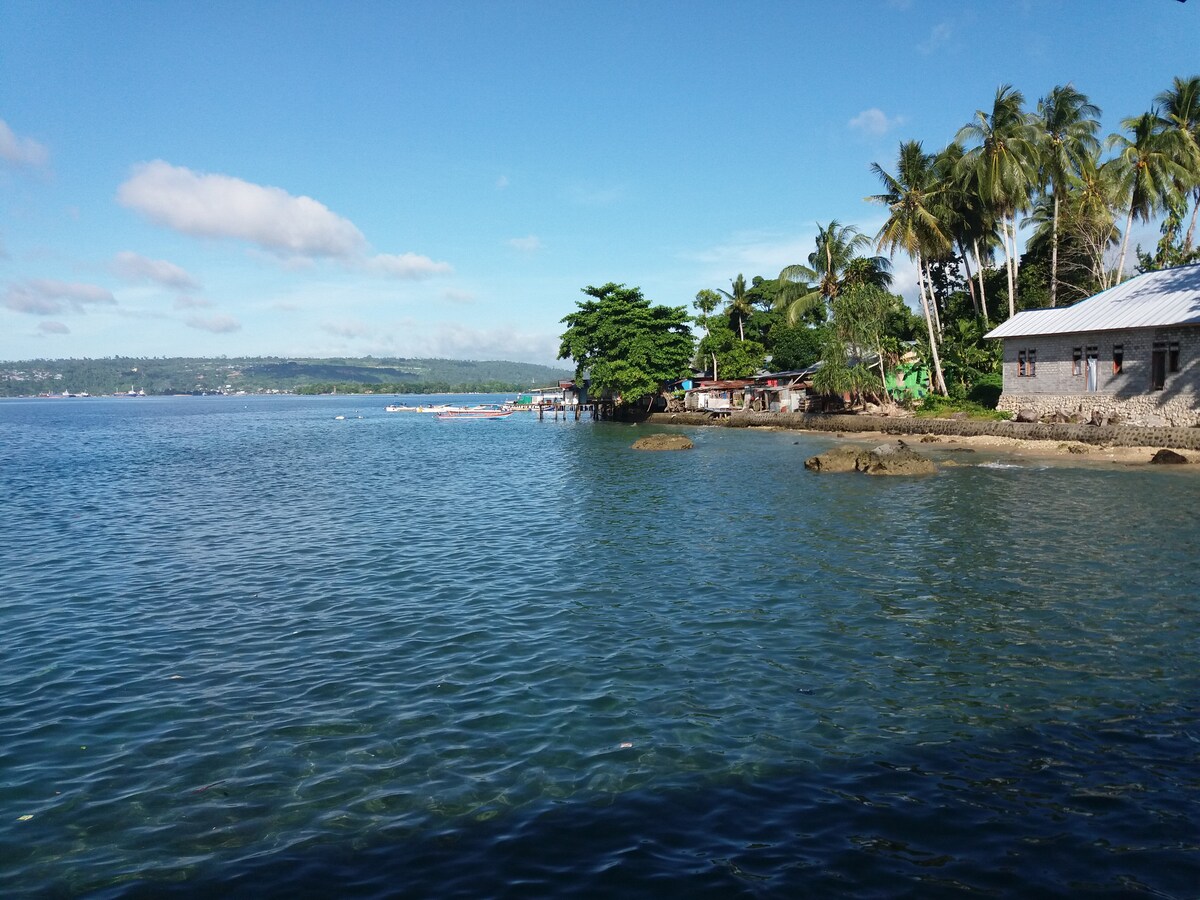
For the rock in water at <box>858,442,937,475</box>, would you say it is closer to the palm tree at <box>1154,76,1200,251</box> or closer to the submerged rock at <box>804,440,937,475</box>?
the submerged rock at <box>804,440,937,475</box>

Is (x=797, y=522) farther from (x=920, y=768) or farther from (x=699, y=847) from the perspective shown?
(x=699, y=847)

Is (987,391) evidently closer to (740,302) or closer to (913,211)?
(913,211)

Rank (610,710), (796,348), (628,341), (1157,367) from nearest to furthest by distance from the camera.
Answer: (610,710) < (1157,367) < (628,341) < (796,348)

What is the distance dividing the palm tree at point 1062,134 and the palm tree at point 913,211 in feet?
22.9

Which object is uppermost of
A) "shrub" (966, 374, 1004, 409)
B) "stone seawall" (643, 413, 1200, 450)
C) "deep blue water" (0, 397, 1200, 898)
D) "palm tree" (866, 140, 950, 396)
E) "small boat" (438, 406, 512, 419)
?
"palm tree" (866, 140, 950, 396)

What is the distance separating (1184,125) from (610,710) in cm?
5952

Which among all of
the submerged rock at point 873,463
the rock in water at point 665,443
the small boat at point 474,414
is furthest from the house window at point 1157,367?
the small boat at point 474,414

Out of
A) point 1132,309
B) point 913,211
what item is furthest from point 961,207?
point 1132,309

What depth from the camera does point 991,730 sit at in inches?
394

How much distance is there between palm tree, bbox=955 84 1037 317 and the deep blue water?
3320cm

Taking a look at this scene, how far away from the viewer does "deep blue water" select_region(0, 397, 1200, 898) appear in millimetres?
7430

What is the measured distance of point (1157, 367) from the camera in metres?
41.1

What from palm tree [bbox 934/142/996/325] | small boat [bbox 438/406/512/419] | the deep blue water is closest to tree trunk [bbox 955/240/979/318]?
palm tree [bbox 934/142/996/325]

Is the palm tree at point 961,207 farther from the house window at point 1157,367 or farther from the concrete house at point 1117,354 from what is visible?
the house window at point 1157,367
